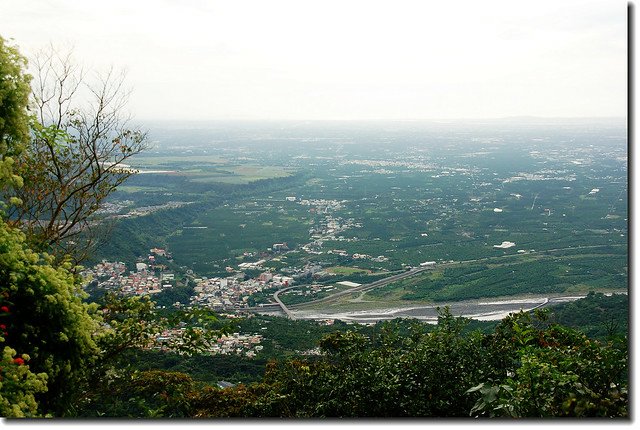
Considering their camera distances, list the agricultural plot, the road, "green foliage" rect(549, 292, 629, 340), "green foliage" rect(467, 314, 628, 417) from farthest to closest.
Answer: the agricultural plot < the road < "green foliage" rect(549, 292, 629, 340) < "green foliage" rect(467, 314, 628, 417)

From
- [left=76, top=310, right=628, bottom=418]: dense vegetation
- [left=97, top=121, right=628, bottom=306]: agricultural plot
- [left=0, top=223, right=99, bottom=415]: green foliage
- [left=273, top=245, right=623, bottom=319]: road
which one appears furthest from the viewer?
[left=97, top=121, right=628, bottom=306]: agricultural plot

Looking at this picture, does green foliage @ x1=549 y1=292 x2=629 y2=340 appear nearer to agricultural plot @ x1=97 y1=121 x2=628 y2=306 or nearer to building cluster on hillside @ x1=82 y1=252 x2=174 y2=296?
agricultural plot @ x1=97 y1=121 x2=628 y2=306

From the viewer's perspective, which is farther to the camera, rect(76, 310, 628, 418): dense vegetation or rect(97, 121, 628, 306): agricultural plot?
rect(97, 121, 628, 306): agricultural plot

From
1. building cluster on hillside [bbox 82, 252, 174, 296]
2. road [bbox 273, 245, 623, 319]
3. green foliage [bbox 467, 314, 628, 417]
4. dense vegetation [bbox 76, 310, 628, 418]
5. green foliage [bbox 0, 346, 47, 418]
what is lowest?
road [bbox 273, 245, 623, 319]

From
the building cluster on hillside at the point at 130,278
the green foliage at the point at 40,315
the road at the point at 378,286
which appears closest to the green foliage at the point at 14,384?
the green foliage at the point at 40,315

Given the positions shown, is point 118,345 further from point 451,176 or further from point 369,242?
point 451,176

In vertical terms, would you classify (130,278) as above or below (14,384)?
below

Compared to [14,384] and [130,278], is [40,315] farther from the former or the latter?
[130,278]

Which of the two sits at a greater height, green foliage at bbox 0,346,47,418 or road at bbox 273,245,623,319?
green foliage at bbox 0,346,47,418

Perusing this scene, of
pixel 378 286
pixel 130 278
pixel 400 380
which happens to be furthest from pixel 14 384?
pixel 378 286

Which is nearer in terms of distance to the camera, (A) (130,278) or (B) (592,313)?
(B) (592,313)

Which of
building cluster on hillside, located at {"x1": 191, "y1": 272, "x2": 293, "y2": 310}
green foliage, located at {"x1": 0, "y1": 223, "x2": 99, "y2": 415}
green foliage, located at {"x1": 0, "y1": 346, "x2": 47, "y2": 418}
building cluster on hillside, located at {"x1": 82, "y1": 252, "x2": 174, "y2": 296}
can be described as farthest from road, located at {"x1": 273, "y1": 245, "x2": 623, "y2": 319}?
green foliage, located at {"x1": 0, "y1": 346, "x2": 47, "y2": 418}

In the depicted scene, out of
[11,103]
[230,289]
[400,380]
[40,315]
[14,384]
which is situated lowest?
[230,289]
